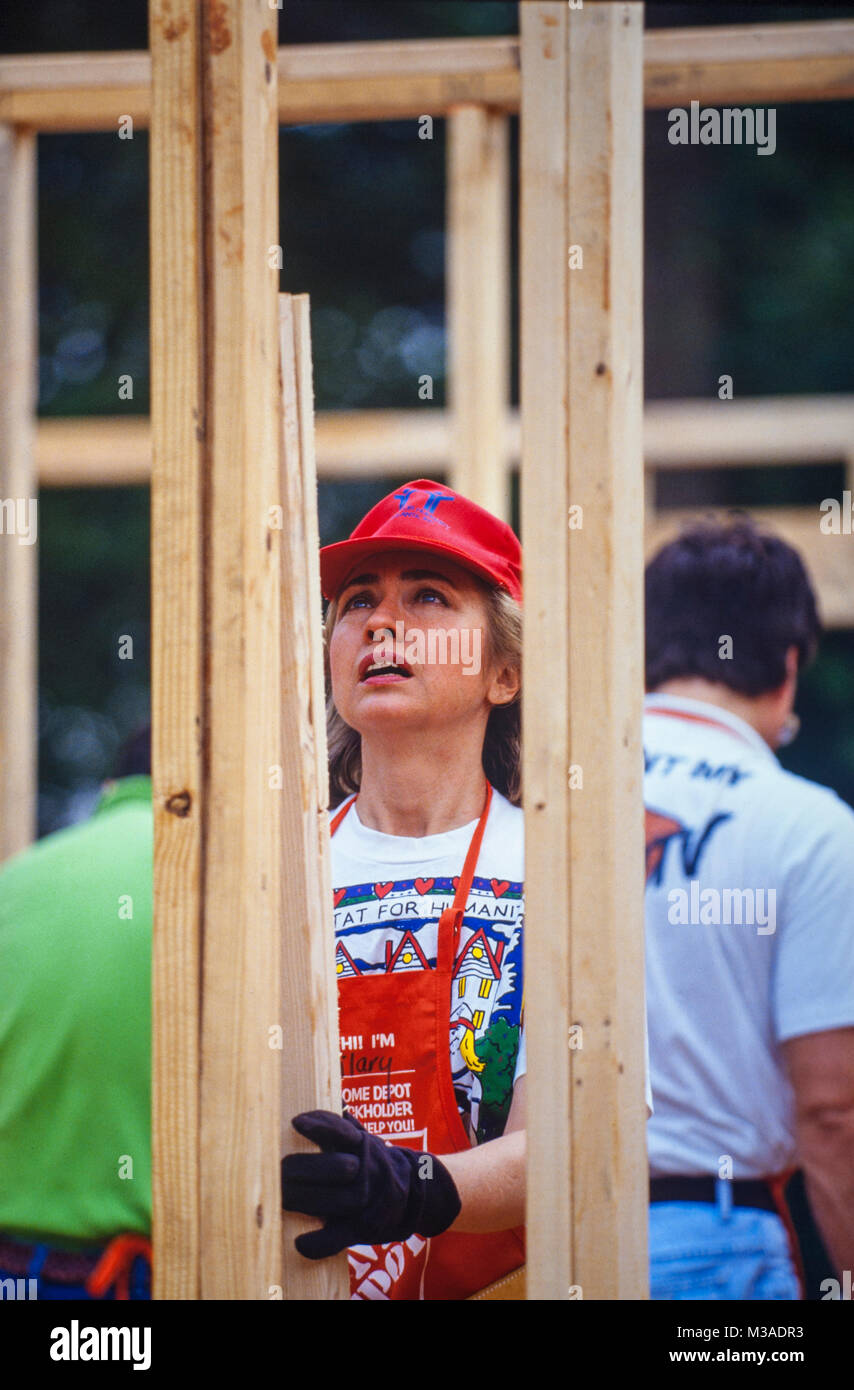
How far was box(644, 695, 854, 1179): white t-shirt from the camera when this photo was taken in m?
2.38

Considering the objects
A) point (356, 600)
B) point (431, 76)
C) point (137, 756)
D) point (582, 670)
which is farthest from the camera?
point (431, 76)

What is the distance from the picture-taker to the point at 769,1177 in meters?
2.45

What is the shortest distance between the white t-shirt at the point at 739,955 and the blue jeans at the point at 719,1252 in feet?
0.23

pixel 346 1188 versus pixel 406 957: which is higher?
pixel 406 957

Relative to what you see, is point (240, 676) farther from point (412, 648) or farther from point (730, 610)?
point (730, 610)

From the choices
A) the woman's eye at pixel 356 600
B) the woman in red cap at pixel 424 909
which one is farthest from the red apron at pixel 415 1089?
the woman's eye at pixel 356 600

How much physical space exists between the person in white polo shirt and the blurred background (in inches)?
206

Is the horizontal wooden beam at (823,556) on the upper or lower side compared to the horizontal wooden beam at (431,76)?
lower

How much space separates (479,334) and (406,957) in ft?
6.99

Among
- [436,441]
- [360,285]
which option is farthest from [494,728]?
[360,285]

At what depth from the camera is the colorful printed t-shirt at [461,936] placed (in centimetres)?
180

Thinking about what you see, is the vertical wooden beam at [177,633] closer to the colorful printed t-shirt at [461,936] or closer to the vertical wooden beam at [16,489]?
the colorful printed t-shirt at [461,936]

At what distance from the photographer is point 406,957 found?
5.99 ft

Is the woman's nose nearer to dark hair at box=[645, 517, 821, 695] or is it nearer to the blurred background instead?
dark hair at box=[645, 517, 821, 695]
